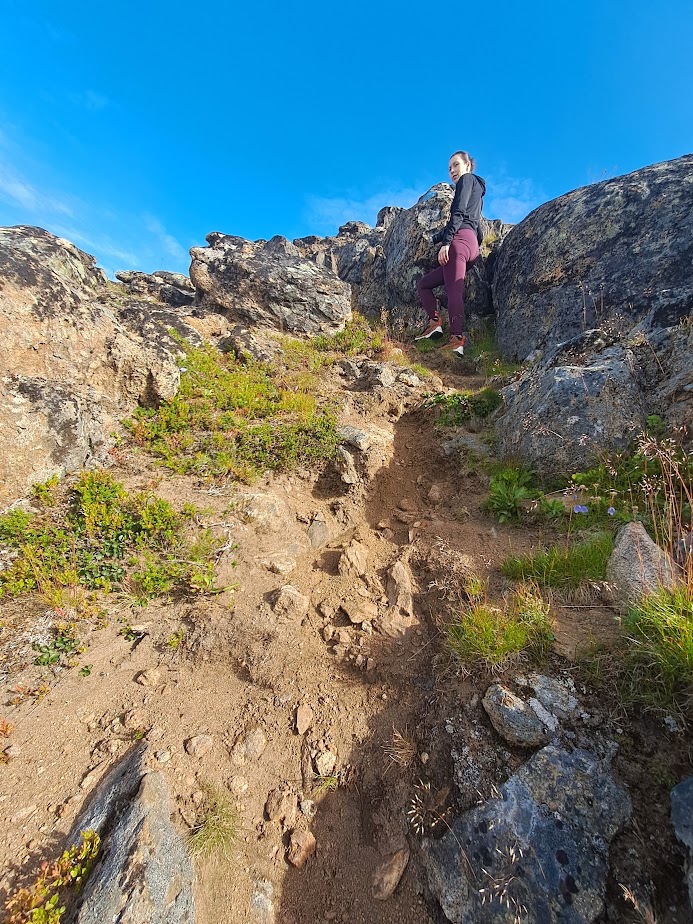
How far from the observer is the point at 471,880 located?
227 centimetres

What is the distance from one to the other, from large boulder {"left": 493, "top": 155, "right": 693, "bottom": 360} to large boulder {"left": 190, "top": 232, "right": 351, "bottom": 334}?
570 centimetres

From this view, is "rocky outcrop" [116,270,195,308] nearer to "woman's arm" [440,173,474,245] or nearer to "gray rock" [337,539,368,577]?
"woman's arm" [440,173,474,245]

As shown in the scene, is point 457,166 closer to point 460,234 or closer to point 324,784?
point 460,234

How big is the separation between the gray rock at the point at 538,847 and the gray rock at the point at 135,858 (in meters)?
1.65

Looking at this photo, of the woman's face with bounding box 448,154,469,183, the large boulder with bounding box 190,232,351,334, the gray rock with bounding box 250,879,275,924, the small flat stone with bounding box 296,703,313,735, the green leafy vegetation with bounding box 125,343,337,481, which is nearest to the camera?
the gray rock with bounding box 250,879,275,924

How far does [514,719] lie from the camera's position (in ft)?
8.83

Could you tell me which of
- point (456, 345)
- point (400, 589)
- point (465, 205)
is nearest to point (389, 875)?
point (400, 589)

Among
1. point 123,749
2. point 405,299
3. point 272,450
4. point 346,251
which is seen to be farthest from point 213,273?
point 123,749

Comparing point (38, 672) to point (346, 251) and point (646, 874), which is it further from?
point (346, 251)

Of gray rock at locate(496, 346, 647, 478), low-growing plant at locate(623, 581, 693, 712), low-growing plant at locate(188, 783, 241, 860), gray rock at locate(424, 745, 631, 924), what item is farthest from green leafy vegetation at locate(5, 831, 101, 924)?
gray rock at locate(496, 346, 647, 478)

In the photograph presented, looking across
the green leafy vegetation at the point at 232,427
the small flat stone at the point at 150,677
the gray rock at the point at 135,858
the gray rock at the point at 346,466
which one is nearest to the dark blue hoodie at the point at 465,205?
the green leafy vegetation at the point at 232,427

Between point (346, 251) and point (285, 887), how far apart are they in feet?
76.8

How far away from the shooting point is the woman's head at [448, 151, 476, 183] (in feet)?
35.2

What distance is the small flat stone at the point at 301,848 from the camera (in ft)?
8.57
